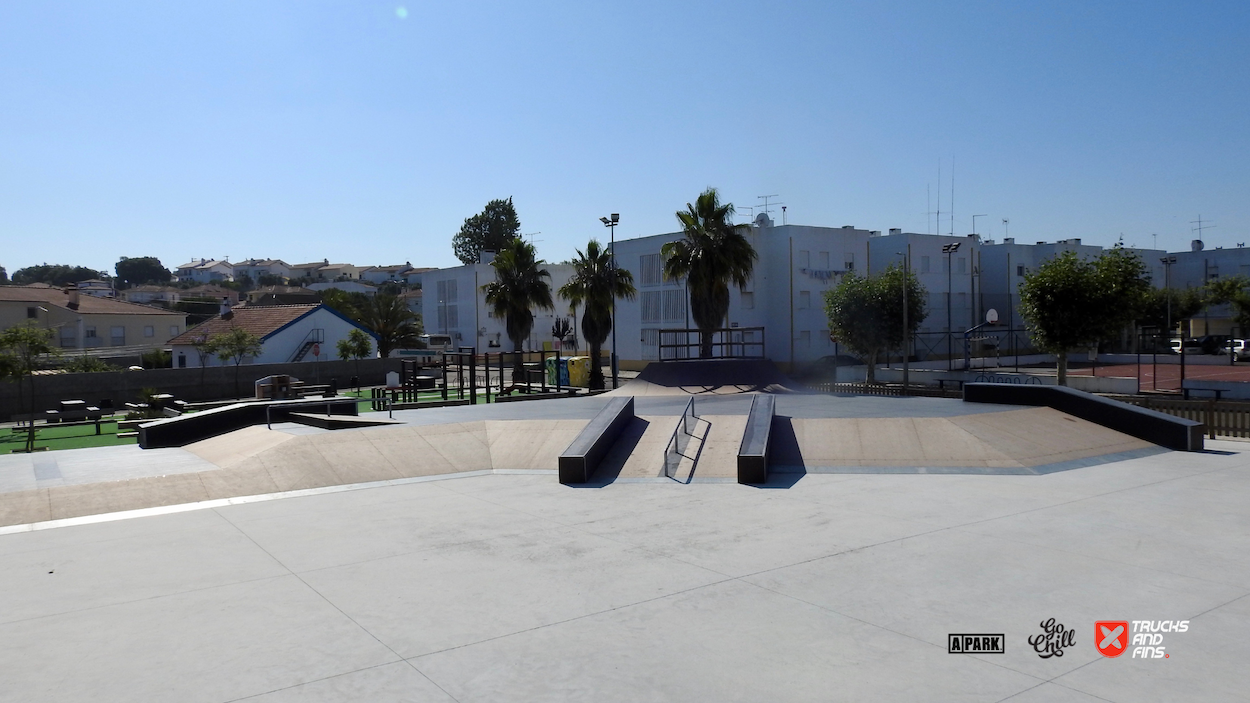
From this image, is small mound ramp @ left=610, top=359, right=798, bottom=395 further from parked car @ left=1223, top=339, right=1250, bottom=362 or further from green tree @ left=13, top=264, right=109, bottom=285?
green tree @ left=13, top=264, right=109, bottom=285

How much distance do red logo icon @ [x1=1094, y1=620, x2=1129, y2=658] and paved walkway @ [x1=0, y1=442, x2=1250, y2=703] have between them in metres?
0.09

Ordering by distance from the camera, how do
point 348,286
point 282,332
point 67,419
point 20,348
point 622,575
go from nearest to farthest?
point 622,575 < point 20,348 < point 67,419 < point 282,332 < point 348,286

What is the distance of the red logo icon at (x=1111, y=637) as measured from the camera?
5.39m

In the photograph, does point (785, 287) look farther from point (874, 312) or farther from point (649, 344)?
point (874, 312)

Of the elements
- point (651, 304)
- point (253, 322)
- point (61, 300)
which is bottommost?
point (253, 322)

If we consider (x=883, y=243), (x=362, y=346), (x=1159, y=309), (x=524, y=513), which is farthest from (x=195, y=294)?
(x=524, y=513)

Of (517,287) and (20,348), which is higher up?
(517,287)

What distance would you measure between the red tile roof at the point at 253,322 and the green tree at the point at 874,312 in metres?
35.2

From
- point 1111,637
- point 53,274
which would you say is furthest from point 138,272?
point 1111,637

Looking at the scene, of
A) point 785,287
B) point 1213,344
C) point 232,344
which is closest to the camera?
point 232,344

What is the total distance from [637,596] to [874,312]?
29521 millimetres

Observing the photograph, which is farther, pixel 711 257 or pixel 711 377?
pixel 711 257

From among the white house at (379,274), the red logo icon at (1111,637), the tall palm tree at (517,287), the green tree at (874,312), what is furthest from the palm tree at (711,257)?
the white house at (379,274)

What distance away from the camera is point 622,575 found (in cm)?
736
